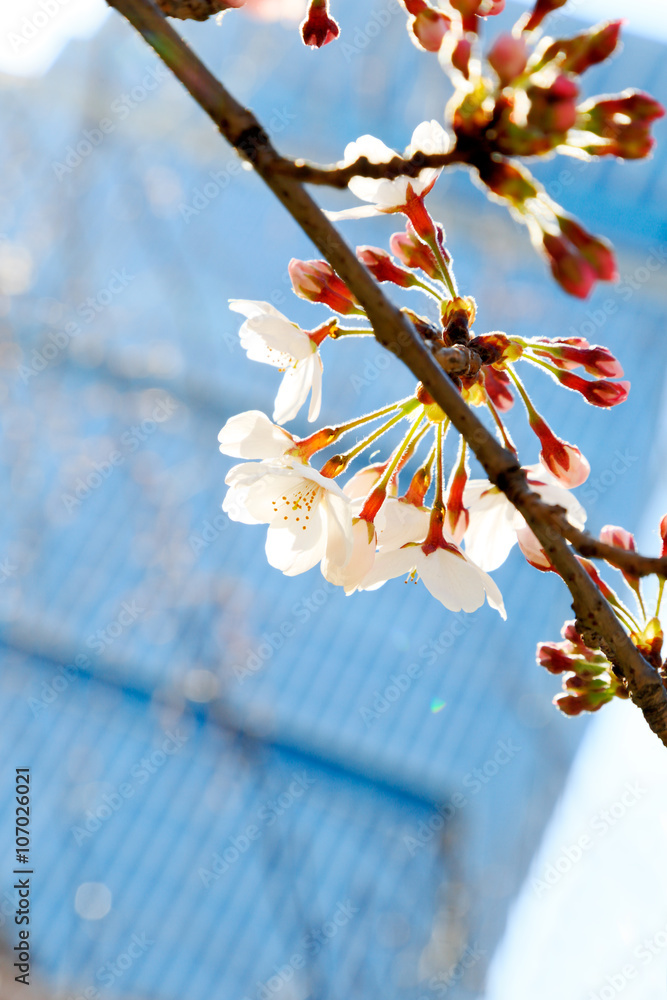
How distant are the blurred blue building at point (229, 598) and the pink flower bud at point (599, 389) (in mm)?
2875

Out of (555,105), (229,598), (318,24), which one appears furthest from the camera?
(229,598)

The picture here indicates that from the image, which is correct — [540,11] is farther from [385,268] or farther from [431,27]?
[385,268]

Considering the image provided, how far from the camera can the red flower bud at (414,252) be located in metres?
0.62

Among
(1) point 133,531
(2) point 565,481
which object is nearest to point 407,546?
(2) point 565,481

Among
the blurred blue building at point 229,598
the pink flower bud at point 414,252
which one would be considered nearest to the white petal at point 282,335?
the pink flower bud at point 414,252

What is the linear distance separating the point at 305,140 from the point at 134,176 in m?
1.28

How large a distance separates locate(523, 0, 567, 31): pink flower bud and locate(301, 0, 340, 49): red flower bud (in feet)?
0.57

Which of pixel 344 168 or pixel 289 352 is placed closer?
pixel 344 168

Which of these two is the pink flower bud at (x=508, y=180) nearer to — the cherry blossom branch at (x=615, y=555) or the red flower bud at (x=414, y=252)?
the cherry blossom branch at (x=615, y=555)

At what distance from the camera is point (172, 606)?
141 inches

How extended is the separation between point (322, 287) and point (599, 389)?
0.24 meters

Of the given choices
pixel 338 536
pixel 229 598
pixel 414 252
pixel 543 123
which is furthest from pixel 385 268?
pixel 229 598

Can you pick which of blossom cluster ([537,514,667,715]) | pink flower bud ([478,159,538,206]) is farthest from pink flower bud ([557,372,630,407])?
pink flower bud ([478,159,538,206])

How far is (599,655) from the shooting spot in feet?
1.99
